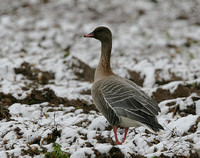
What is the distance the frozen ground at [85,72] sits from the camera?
391 cm

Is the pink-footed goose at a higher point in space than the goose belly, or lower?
higher

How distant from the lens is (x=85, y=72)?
7918mm

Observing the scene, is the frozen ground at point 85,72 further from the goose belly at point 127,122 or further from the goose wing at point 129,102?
the goose wing at point 129,102

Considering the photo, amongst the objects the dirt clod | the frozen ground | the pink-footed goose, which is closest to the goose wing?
the pink-footed goose

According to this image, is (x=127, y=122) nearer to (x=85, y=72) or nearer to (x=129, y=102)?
(x=129, y=102)

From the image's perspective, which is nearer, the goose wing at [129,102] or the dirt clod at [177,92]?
the goose wing at [129,102]

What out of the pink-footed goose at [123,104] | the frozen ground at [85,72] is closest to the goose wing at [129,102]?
the pink-footed goose at [123,104]

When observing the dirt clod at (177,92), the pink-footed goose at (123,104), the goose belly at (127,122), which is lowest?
the dirt clod at (177,92)

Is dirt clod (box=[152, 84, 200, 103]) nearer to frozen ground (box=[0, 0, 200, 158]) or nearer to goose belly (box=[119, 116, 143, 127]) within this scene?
frozen ground (box=[0, 0, 200, 158])

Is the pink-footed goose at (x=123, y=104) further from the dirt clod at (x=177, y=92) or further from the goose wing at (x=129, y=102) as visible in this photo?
the dirt clod at (x=177, y=92)

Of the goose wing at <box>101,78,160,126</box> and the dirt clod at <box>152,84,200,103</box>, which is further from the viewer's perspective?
the dirt clod at <box>152,84,200,103</box>

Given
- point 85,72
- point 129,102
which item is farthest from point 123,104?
point 85,72

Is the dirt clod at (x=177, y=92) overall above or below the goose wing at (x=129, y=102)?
below

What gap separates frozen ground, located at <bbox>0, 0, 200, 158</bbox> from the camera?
154 inches
